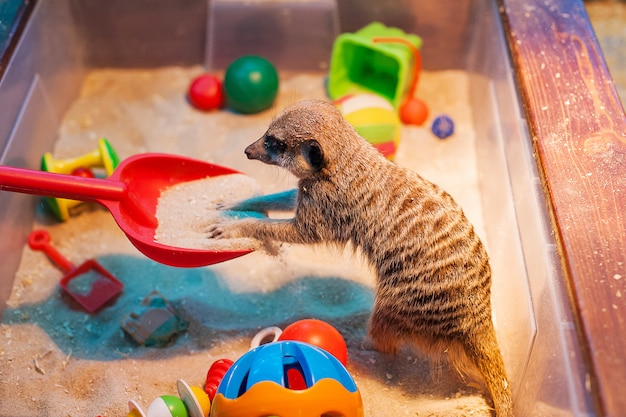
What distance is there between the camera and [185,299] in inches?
85.0

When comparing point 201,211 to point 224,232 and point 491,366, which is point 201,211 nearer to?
point 224,232

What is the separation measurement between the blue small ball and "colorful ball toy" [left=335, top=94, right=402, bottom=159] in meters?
0.27

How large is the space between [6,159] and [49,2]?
84 cm

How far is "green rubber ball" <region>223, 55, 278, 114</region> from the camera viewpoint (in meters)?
2.72

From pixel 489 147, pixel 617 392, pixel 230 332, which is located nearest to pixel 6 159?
pixel 230 332

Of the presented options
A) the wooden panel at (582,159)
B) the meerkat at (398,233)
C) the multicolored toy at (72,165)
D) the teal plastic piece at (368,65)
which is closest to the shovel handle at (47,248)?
the multicolored toy at (72,165)

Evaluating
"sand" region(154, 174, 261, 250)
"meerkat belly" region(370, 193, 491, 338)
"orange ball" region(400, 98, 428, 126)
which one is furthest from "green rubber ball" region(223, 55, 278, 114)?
"meerkat belly" region(370, 193, 491, 338)

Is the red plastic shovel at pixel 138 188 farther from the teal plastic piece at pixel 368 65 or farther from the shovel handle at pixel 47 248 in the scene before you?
the teal plastic piece at pixel 368 65

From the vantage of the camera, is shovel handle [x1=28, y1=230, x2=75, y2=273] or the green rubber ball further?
the green rubber ball

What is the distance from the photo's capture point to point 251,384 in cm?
147

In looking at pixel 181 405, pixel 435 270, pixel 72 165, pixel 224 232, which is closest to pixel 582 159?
pixel 435 270

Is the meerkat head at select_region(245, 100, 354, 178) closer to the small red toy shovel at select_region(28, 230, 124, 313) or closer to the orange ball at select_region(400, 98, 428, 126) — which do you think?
the small red toy shovel at select_region(28, 230, 124, 313)

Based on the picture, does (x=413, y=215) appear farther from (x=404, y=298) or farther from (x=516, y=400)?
(x=516, y=400)

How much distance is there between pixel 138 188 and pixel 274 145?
0.50 metres
